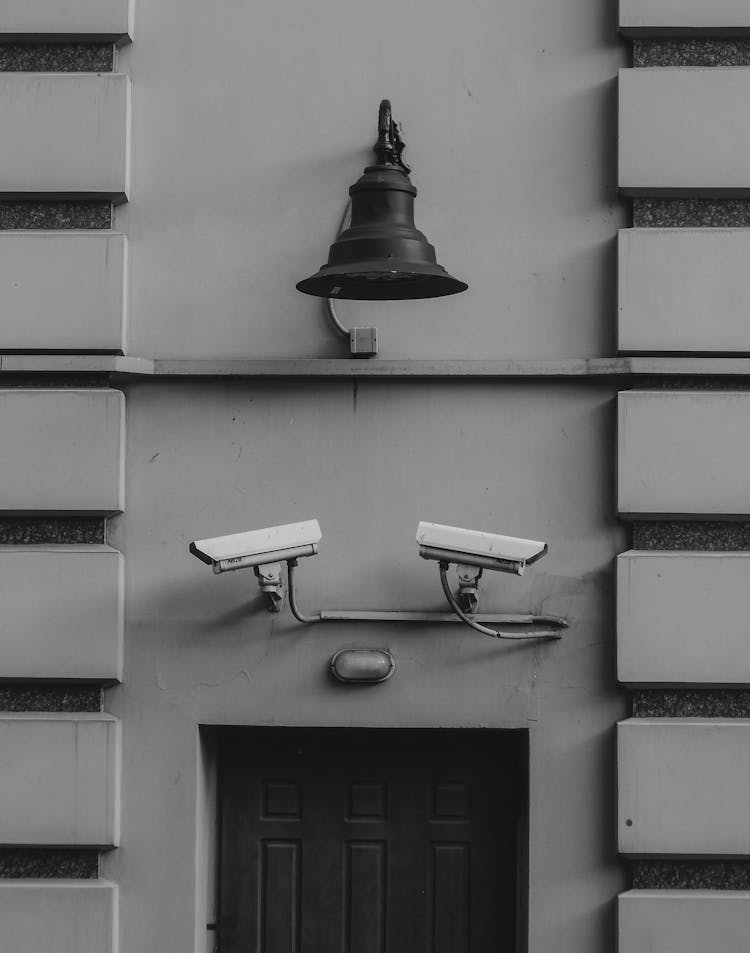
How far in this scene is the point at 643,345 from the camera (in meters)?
4.76

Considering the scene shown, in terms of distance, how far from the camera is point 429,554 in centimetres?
450

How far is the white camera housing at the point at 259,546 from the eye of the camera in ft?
14.5

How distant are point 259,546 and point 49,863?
1658mm

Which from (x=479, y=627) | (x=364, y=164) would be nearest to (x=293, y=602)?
(x=479, y=627)

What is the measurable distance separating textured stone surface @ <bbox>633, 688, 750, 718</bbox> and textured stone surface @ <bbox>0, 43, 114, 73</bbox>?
3600mm

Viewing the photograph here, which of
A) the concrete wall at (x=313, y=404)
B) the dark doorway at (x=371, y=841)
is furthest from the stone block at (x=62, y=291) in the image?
the dark doorway at (x=371, y=841)

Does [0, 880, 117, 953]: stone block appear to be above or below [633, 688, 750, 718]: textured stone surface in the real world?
below

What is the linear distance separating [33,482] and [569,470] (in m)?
2.31

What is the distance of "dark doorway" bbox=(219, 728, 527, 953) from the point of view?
195 inches

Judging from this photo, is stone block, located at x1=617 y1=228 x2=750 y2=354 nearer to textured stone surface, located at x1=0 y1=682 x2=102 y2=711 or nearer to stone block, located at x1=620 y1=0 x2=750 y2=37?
stone block, located at x1=620 y1=0 x2=750 y2=37

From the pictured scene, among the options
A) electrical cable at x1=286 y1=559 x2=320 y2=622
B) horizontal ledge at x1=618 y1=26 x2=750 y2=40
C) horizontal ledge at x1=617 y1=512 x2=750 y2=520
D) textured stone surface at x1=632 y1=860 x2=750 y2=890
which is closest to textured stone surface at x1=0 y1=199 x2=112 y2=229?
electrical cable at x1=286 y1=559 x2=320 y2=622

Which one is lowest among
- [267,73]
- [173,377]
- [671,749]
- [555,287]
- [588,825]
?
[588,825]

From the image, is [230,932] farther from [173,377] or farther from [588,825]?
[173,377]

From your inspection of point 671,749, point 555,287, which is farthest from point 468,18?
point 671,749
